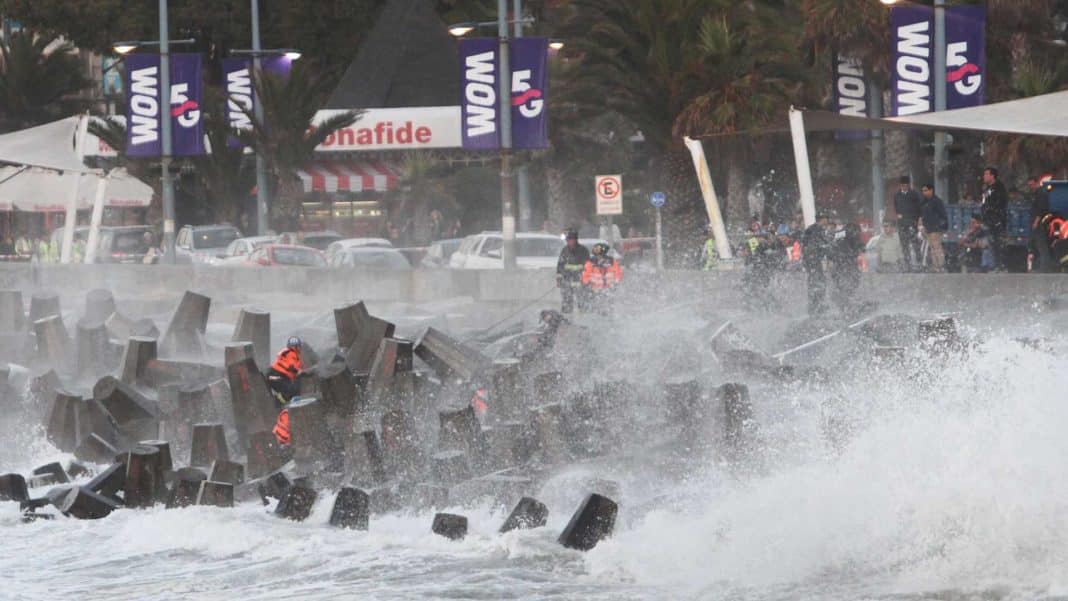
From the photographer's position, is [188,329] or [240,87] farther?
[240,87]

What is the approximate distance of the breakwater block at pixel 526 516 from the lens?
13.8m

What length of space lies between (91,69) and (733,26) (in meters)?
53.5

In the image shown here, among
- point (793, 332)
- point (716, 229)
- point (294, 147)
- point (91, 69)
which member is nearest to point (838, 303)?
point (793, 332)

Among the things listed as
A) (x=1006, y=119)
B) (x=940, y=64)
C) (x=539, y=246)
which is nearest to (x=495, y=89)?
(x=539, y=246)

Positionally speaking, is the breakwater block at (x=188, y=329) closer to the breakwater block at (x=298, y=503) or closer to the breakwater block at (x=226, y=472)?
the breakwater block at (x=226, y=472)

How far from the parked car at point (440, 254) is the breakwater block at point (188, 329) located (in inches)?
451

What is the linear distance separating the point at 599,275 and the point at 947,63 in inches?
261

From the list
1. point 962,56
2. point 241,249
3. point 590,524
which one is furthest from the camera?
point 241,249

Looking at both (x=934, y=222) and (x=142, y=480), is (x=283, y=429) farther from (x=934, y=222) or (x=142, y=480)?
(x=934, y=222)

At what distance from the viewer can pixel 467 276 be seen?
92.2 feet

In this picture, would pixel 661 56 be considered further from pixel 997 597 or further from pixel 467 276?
pixel 997 597

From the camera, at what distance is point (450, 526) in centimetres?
1371

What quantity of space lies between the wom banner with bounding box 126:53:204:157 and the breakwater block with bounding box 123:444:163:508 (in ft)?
73.9

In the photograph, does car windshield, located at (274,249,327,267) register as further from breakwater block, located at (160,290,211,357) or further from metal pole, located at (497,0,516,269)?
breakwater block, located at (160,290,211,357)
